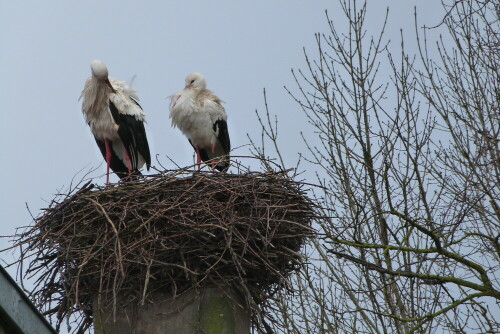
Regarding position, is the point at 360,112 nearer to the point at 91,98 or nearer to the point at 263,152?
the point at 263,152

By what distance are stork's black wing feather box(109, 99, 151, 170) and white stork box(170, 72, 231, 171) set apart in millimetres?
509

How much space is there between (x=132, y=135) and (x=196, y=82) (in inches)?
40.6

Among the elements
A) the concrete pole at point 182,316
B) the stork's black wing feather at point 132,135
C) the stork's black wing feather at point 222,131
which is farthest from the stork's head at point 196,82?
the concrete pole at point 182,316

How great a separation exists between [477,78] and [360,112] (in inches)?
48.3

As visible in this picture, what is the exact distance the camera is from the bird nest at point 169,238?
6.47 meters

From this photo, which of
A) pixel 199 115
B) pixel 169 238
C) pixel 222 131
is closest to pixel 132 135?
pixel 199 115

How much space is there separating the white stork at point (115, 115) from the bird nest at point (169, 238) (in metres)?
2.68

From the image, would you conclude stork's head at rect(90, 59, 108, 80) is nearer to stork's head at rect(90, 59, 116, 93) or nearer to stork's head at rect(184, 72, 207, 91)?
stork's head at rect(90, 59, 116, 93)

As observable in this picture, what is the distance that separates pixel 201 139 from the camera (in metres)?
10.5

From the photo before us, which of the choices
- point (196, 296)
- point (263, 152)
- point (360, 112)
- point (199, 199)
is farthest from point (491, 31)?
point (196, 296)

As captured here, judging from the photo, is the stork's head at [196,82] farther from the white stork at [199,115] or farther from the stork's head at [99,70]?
the stork's head at [99,70]

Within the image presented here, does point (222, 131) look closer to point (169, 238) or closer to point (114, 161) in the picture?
point (114, 161)

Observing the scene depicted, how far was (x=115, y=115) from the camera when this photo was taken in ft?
32.7

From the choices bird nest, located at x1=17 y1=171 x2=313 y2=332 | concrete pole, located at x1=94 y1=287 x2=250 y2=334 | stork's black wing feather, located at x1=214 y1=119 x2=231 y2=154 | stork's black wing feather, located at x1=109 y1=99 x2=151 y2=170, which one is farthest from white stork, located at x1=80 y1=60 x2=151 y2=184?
concrete pole, located at x1=94 y1=287 x2=250 y2=334
